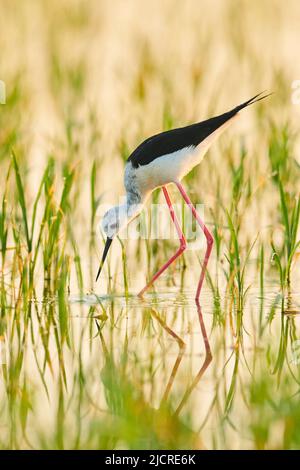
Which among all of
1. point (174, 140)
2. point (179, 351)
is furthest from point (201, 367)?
point (174, 140)

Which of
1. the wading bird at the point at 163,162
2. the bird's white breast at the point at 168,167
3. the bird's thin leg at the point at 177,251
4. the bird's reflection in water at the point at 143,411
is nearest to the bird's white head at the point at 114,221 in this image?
the wading bird at the point at 163,162

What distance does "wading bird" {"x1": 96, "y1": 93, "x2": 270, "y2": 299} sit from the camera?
6031 mm

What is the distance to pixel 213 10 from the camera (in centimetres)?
1120

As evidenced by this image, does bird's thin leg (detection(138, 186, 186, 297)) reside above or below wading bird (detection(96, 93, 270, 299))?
below

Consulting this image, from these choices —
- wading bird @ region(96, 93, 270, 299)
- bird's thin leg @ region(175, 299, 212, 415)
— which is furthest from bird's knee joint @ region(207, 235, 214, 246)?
bird's thin leg @ region(175, 299, 212, 415)

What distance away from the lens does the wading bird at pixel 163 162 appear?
19.8 ft

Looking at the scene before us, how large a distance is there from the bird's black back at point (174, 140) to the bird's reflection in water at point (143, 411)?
159cm

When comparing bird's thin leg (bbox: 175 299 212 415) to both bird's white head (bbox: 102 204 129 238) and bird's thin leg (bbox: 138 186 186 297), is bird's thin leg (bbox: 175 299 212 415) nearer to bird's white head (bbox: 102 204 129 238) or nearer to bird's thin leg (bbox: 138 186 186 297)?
bird's thin leg (bbox: 138 186 186 297)

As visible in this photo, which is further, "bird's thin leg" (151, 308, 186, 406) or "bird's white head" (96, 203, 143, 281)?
"bird's white head" (96, 203, 143, 281)

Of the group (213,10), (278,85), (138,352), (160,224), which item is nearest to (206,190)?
(160,224)

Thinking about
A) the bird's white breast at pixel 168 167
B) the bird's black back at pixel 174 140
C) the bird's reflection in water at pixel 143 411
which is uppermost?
the bird's black back at pixel 174 140

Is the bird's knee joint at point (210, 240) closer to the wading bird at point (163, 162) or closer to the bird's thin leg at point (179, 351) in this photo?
the wading bird at point (163, 162)

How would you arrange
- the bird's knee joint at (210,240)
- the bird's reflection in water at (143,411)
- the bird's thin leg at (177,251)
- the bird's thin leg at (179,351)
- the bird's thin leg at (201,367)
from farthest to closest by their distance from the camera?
1. the bird's knee joint at (210,240)
2. the bird's thin leg at (177,251)
3. the bird's thin leg at (179,351)
4. the bird's thin leg at (201,367)
5. the bird's reflection in water at (143,411)
